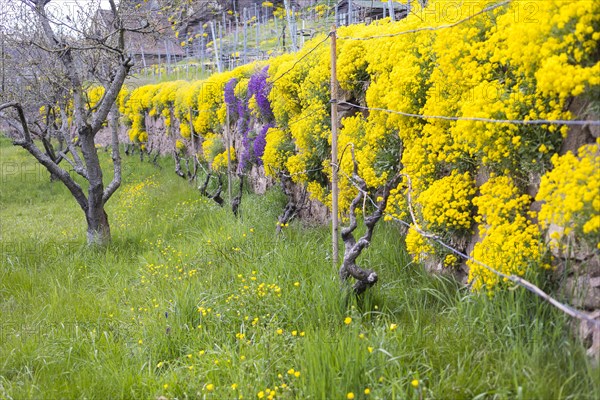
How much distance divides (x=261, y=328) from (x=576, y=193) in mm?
2087

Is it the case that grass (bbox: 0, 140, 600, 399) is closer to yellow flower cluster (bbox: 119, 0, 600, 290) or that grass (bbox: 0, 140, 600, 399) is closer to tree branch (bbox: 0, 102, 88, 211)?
yellow flower cluster (bbox: 119, 0, 600, 290)

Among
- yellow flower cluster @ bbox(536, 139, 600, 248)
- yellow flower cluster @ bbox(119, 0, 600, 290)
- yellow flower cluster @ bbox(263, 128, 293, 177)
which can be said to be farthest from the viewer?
yellow flower cluster @ bbox(263, 128, 293, 177)

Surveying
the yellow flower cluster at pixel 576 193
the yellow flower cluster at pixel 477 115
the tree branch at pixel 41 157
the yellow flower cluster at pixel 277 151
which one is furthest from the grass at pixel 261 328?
the tree branch at pixel 41 157

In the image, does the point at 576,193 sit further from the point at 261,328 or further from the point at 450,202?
the point at 261,328

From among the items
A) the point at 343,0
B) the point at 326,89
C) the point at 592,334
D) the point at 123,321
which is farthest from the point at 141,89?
the point at 592,334

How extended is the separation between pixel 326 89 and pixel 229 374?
3.59m

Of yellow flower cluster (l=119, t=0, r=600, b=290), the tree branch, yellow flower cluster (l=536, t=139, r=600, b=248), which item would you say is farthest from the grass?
the tree branch

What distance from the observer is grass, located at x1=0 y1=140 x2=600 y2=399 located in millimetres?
2641

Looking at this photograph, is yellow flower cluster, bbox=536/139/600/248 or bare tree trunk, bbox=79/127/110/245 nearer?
yellow flower cluster, bbox=536/139/600/248

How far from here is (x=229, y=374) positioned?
312 cm

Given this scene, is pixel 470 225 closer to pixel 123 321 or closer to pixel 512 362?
pixel 512 362

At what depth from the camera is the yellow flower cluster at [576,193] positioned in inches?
92.6

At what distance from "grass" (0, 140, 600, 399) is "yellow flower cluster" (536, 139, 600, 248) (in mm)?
485

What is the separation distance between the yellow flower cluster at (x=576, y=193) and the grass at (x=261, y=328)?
1.59 feet
